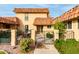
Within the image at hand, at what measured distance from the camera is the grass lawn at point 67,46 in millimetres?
5527

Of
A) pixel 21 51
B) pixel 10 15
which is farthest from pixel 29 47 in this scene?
pixel 10 15

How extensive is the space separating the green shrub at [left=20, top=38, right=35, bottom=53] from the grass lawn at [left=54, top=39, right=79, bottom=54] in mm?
460

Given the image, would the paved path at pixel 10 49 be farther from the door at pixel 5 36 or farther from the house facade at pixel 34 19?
the house facade at pixel 34 19

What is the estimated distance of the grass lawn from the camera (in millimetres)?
5527

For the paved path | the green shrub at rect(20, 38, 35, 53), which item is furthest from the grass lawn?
the paved path

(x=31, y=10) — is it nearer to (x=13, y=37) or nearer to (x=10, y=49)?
(x=13, y=37)

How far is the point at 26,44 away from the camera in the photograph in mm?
5828

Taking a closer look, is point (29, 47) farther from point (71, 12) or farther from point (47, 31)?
point (71, 12)

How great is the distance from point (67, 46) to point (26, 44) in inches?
31.2

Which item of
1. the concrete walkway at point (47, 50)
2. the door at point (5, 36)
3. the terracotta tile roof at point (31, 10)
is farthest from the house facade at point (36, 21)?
the concrete walkway at point (47, 50)

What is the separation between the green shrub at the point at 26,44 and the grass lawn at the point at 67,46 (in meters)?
0.46

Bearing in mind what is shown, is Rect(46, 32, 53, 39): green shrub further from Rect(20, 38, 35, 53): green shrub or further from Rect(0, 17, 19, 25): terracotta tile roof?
Rect(0, 17, 19, 25): terracotta tile roof

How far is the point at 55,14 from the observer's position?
223 inches
